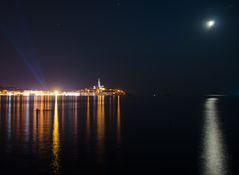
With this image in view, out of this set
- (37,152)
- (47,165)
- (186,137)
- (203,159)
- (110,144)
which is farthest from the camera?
(186,137)

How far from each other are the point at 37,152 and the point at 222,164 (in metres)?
12.5

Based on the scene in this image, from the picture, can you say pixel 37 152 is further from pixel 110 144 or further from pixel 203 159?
pixel 203 159

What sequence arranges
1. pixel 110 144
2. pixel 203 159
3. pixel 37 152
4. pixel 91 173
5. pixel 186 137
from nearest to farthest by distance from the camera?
pixel 91 173 → pixel 203 159 → pixel 37 152 → pixel 110 144 → pixel 186 137

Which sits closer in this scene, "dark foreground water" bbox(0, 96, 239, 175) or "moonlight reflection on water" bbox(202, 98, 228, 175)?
"moonlight reflection on water" bbox(202, 98, 228, 175)

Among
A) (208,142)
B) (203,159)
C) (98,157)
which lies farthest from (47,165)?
(208,142)

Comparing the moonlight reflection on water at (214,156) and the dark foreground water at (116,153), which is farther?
the dark foreground water at (116,153)

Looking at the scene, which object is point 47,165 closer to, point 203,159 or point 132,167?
point 132,167

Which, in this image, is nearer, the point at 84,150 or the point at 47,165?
the point at 47,165

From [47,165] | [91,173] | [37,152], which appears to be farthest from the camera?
[37,152]

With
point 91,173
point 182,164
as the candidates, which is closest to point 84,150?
point 91,173

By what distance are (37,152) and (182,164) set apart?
33.4 ft

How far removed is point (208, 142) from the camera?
26.3m

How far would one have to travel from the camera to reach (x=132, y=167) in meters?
18.2

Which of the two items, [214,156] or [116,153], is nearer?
[214,156]
